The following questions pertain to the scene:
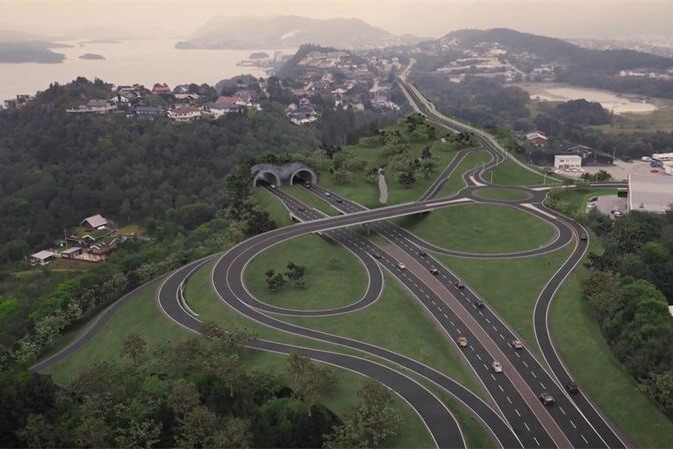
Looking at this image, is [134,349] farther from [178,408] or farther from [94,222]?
[94,222]

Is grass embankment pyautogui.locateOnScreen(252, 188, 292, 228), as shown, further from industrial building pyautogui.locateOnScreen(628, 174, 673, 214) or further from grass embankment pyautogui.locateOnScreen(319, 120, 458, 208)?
industrial building pyautogui.locateOnScreen(628, 174, 673, 214)

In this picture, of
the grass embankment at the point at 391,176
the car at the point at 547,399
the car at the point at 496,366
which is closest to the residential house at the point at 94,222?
the grass embankment at the point at 391,176

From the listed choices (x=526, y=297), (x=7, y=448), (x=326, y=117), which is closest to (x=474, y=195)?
(x=526, y=297)

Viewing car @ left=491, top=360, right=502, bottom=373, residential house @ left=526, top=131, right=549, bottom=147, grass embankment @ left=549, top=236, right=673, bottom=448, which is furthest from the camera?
residential house @ left=526, top=131, right=549, bottom=147

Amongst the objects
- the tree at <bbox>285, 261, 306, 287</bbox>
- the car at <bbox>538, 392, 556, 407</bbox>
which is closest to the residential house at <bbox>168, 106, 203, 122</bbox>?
the tree at <bbox>285, 261, 306, 287</bbox>

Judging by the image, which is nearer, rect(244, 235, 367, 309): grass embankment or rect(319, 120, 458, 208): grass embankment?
rect(244, 235, 367, 309): grass embankment

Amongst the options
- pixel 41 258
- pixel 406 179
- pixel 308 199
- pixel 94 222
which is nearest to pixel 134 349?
pixel 308 199

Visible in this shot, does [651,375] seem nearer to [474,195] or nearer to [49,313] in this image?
[474,195]
